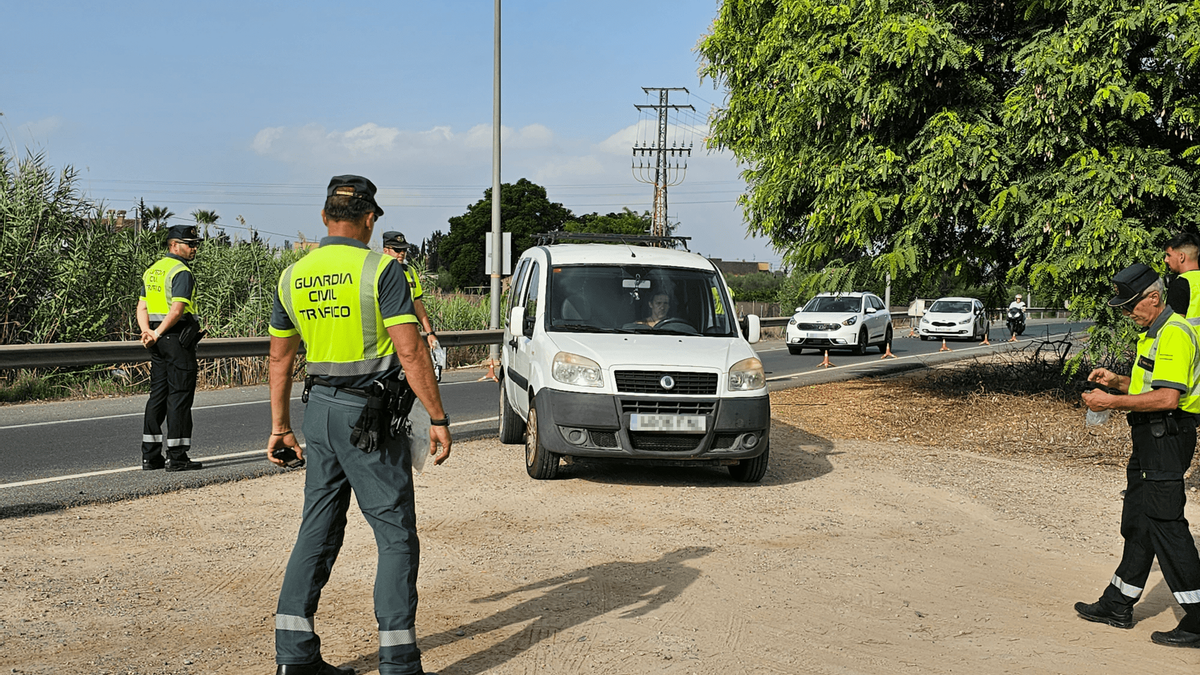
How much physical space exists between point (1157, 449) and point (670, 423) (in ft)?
12.1

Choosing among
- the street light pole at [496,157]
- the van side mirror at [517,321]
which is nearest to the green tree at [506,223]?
the street light pole at [496,157]

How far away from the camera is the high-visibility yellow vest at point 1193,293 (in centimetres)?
512

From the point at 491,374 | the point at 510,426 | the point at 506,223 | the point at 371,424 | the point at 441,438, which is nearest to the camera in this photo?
the point at 371,424

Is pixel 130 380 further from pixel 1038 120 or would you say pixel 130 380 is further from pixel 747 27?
pixel 1038 120

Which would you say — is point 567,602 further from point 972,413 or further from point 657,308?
point 972,413

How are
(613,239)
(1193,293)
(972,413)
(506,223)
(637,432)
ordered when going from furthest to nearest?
(506,223), (972,413), (613,239), (637,432), (1193,293)

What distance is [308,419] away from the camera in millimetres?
4055

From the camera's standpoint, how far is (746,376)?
8.21 metres

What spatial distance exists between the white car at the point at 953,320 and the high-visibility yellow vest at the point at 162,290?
32.0 m

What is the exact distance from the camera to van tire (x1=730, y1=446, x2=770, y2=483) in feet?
27.9

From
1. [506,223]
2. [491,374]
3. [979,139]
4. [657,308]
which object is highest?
[506,223]

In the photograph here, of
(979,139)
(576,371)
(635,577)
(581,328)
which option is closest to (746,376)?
(576,371)

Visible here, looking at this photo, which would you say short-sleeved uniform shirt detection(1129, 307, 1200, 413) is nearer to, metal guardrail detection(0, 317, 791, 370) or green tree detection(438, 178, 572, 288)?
metal guardrail detection(0, 317, 791, 370)

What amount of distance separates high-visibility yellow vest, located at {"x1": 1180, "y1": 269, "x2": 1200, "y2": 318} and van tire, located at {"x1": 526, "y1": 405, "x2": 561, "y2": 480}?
4.58 meters
